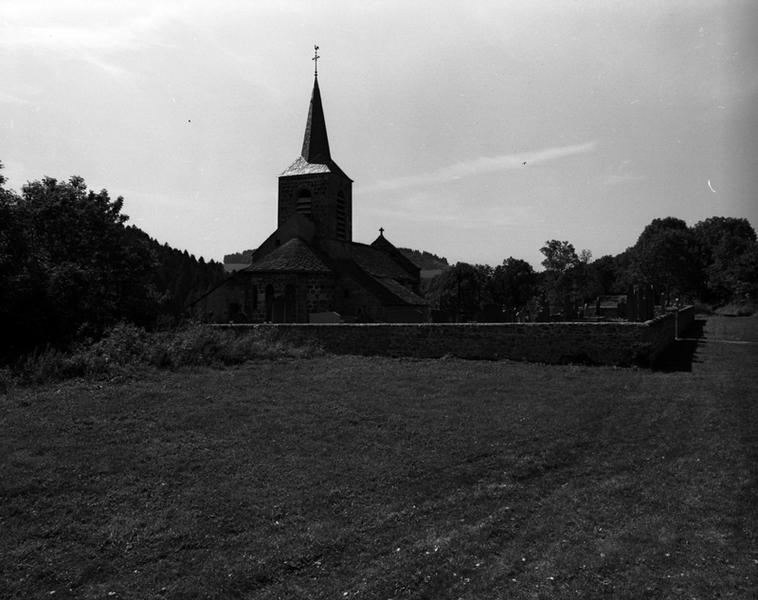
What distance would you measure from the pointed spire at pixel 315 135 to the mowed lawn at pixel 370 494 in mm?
30007

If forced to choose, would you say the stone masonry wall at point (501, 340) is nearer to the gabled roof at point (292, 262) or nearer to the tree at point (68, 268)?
the tree at point (68, 268)

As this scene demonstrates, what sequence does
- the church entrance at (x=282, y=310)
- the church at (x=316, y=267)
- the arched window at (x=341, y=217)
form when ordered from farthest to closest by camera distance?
the arched window at (x=341, y=217), the church at (x=316, y=267), the church entrance at (x=282, y=310)

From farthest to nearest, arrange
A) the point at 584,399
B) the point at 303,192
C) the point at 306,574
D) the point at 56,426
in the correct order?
1. the point at 303,192
2. the point at 584,399
3. the point at 56,426
4. the point at 306,574

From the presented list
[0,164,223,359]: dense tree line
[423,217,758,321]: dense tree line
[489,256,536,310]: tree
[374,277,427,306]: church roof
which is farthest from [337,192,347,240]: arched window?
[489,256,536,310]: tree

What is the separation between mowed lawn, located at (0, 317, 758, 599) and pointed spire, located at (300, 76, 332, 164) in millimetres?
30007

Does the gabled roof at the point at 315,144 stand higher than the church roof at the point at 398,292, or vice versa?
the gabled roof at the point at 315,144

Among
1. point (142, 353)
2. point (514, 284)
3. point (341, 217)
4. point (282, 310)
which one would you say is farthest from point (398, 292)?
point (514, 284)

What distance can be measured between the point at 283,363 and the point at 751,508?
1050cm

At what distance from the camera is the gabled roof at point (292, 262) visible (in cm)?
3011

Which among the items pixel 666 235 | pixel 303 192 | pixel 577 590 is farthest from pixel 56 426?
pixel 666 235

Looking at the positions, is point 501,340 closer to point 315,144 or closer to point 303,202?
point 303,202

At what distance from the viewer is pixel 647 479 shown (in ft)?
20.6

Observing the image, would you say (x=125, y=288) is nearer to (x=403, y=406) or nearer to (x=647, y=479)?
(x=403, y=406)

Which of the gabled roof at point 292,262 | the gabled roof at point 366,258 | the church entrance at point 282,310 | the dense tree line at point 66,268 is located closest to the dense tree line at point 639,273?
the gabled roof at point 366,258
